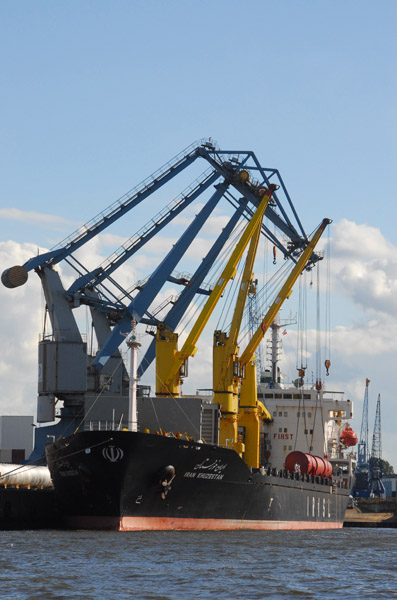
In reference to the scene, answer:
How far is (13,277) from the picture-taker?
57312 mm

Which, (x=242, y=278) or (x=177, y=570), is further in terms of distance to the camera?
(x=242, y=278)

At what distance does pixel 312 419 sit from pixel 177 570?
3788 cm

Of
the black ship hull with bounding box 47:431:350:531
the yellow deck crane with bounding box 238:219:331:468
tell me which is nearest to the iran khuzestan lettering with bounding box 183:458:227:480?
the black ship hull with bounding box 47:431:350:531

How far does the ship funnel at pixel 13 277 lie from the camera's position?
2255 inches

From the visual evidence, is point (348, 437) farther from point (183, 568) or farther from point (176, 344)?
point (183, 568)

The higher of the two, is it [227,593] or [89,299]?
[89,299]

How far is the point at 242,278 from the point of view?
53656 mm

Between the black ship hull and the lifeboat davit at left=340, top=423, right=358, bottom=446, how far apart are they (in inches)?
898

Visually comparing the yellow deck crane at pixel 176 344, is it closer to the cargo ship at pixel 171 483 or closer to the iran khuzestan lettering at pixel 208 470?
the cargo ship at pixel 171 483

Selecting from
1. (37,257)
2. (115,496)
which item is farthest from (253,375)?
(115,496)

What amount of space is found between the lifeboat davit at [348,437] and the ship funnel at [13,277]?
23980 mm

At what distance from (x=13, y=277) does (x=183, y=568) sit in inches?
1308

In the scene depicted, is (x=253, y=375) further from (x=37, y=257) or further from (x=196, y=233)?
(x=37, y=257)

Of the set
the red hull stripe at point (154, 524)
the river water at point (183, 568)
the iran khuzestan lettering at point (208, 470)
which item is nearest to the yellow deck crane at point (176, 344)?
the red hull stripe at point (154, 524)
